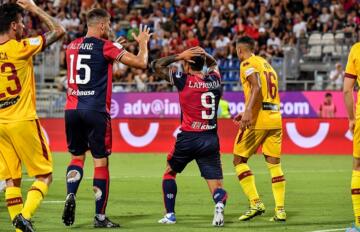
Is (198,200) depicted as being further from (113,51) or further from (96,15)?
(96,15)

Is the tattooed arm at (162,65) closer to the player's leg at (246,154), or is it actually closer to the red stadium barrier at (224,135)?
the player's leg at (246,154)

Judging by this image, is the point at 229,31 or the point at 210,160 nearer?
the point at 210,160

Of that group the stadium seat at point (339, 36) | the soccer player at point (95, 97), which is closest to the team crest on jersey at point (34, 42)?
the soccer player at point (95, 97)

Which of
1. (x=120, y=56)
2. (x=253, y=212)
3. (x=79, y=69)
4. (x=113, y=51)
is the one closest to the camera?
(x=120, y=56)

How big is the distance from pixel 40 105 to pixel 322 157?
11.5m

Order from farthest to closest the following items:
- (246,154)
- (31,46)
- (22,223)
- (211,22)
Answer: (211,22) → (246,154) → (31,46) → (22,223)

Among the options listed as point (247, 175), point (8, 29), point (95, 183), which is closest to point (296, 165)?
point (247, 175)

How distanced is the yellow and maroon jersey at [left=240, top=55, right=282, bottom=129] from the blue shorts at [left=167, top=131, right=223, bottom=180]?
1.10 m

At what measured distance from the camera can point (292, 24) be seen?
→ 32.2 meters

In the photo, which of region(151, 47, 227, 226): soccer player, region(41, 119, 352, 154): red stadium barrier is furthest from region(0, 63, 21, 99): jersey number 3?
region(41, 119, 352, 154): red stadium barrier

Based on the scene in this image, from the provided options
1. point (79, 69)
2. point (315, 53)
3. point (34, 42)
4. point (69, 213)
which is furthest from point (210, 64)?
point (315, 53)

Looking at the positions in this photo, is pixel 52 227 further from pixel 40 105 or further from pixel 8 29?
pixel 40 105

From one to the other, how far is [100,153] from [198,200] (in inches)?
141

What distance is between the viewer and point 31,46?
31.5ft
